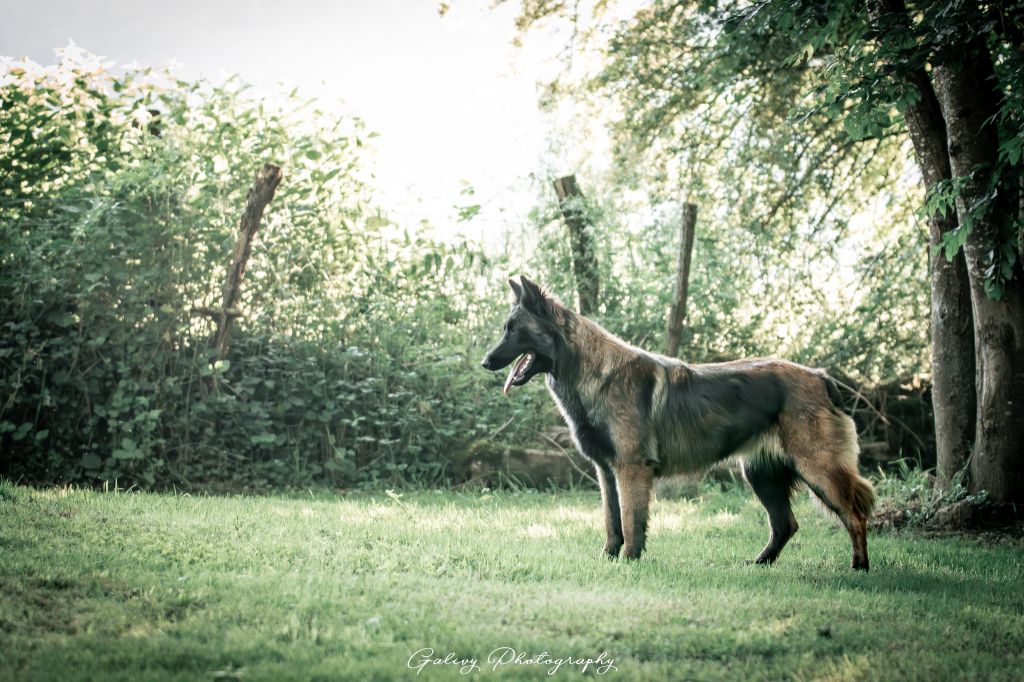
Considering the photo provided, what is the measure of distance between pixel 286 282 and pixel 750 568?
19.6ft

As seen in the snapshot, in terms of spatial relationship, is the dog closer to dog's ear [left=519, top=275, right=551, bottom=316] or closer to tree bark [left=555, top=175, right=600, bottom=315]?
dog's ear [left=519, top=275, right=551, bottom=316]

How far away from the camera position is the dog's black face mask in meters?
5.79

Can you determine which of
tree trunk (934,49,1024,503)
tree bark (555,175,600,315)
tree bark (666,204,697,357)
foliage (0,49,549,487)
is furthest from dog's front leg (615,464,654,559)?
tree bark (555,175,600,315)

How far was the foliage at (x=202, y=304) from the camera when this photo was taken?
26.8 feet

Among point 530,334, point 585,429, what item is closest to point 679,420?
point 585,429

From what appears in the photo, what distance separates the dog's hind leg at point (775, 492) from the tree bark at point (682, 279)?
2963 mm

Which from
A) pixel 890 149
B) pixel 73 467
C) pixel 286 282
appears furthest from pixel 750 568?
pixel 890 149

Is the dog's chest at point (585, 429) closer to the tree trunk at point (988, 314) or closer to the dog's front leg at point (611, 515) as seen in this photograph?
the dog's front leg at point (611, 515)

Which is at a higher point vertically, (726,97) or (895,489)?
(726,97)

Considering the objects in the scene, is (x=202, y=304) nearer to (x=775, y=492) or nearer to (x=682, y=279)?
(x=682, y=279)

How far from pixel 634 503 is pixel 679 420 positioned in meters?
0.64

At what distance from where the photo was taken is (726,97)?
10117mm

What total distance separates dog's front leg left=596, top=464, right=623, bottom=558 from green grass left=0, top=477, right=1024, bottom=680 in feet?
0.60

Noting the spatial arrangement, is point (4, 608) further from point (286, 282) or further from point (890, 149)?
point (890, 149)
